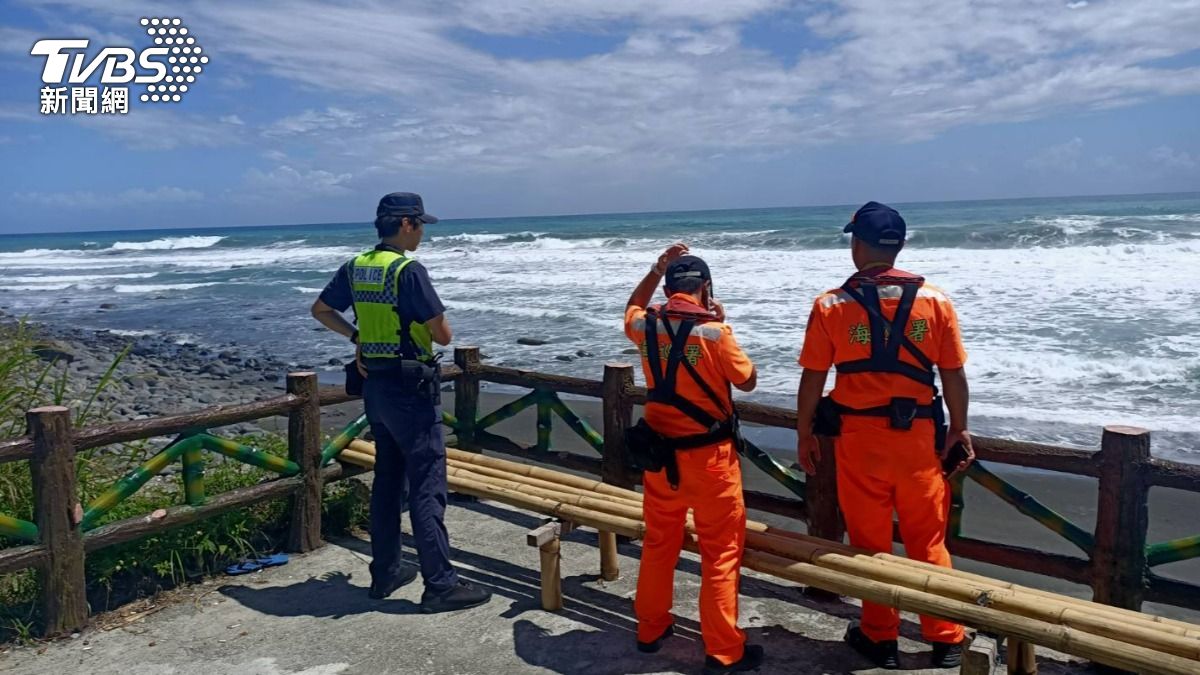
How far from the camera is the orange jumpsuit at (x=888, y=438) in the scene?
3.75 meters

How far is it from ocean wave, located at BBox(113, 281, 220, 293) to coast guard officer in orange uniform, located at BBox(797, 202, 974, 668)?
34.6m

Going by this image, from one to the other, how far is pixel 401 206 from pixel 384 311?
0.54 metres

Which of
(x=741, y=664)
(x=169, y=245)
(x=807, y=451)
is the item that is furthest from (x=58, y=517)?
(x=169, y=245)

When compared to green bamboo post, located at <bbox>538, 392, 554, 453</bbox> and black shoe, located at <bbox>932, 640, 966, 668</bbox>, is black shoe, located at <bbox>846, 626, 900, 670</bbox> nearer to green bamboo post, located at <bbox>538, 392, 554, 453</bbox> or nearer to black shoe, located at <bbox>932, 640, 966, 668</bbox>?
black shoe, located at <bbox>932, 640, 966, 668</bbox>

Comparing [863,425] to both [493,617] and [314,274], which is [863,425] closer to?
[493,617]

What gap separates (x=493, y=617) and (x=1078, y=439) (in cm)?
742

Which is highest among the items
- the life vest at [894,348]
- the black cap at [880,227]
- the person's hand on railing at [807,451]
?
the black cap at [880,227]

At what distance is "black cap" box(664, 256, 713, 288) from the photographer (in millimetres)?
3971

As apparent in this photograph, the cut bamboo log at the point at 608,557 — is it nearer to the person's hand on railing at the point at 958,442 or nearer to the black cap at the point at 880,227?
the person's hand on railing at the point at 958,442

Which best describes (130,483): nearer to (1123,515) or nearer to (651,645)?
(651,645)

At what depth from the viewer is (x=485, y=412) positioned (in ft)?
39.2

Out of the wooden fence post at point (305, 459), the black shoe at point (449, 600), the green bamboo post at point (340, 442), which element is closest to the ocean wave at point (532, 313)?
the green bamboo post at point (340, 442)

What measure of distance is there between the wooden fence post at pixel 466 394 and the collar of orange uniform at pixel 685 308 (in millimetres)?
3072

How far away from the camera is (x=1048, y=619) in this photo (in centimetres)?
342
